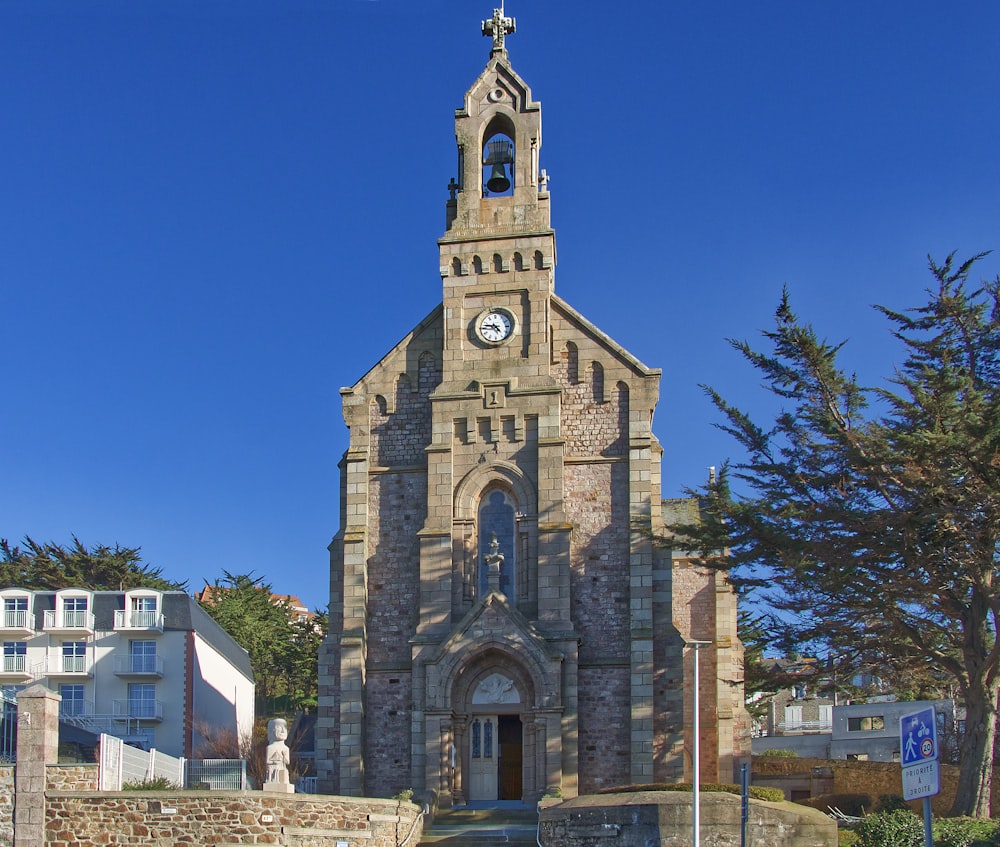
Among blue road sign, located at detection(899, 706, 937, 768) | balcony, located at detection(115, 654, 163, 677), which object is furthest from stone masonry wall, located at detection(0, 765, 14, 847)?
balcony, located at detection(115, 654, 163, 677)

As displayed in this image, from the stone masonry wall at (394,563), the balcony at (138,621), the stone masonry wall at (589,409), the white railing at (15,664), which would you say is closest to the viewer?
the stone masonry wall at (394,563)

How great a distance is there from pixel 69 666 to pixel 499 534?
2092 centimetres

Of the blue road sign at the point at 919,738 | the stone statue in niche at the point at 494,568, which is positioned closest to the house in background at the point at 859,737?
the stone statue in niche at the point at 494,568

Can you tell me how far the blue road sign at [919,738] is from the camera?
564 inches

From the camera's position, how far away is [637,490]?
37469 mm

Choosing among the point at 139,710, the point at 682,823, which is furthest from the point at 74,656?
the point at 682,823

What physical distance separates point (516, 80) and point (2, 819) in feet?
82.2

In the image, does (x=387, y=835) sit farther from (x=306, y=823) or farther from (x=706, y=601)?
(x=706, y=601)

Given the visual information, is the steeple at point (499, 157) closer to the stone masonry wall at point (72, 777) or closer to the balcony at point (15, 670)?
the stone masonry wall at point (72, 777)

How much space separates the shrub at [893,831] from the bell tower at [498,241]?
15.8m

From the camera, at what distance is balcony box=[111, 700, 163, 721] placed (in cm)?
4868

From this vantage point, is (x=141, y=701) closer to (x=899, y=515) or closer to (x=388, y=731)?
(x=388, y=731)

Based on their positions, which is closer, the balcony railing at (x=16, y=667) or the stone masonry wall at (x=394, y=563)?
the stone masonry wall at (x=394, y=563)

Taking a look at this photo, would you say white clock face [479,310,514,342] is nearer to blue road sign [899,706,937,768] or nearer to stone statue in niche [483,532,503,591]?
stone statue in niche [483,532,503,591]
